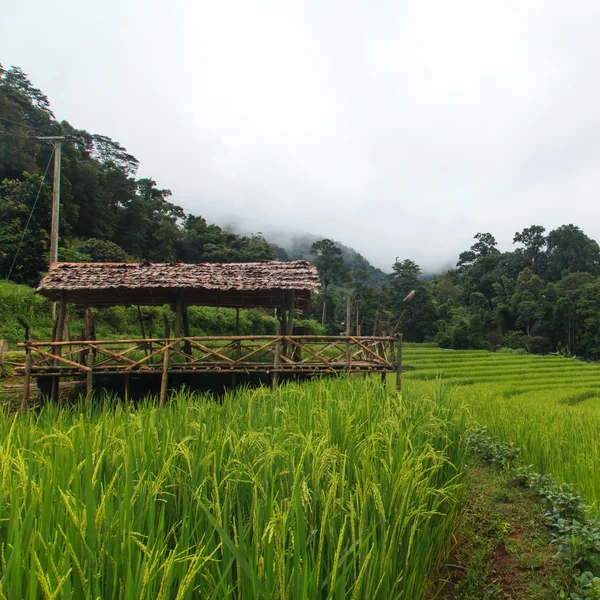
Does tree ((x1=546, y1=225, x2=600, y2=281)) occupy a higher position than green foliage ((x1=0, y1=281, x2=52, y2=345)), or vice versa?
tree ((x1=546, y1=225, x2=600, y2=281))

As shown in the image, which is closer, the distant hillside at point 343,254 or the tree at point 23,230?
the tree at point 23,230

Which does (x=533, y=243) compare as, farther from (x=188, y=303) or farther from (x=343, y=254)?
(x=343, y=254)

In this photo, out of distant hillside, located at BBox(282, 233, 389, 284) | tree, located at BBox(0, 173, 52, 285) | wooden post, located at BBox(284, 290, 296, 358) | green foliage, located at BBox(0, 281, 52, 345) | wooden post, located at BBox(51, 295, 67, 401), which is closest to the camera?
wooden post, located at BBox(51, 295, 67, 401)

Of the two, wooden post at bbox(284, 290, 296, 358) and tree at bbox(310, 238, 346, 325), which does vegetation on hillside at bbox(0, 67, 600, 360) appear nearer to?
tree at bbox(310, 238, 346, 325)

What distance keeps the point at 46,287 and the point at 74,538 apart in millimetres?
8436

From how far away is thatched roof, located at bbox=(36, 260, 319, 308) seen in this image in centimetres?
837

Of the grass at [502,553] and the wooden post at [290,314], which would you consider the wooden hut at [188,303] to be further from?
the grass at [502,553]

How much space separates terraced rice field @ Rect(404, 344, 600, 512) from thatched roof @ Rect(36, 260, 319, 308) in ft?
11.2

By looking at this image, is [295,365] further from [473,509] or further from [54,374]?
[473,509]

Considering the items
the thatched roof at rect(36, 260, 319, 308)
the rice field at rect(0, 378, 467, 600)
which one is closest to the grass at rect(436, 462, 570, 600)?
the rice field at rect(0, 378, 467, 600)

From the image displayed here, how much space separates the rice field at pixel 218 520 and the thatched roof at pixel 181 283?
5609mm

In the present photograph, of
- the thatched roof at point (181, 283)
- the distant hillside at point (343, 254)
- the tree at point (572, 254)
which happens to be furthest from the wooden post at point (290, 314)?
the distant hillside at point (343, 254)

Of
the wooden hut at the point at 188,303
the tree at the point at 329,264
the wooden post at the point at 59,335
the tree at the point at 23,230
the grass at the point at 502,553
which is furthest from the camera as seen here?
the tree at the point at 329,264

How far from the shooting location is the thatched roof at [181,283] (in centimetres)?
837
